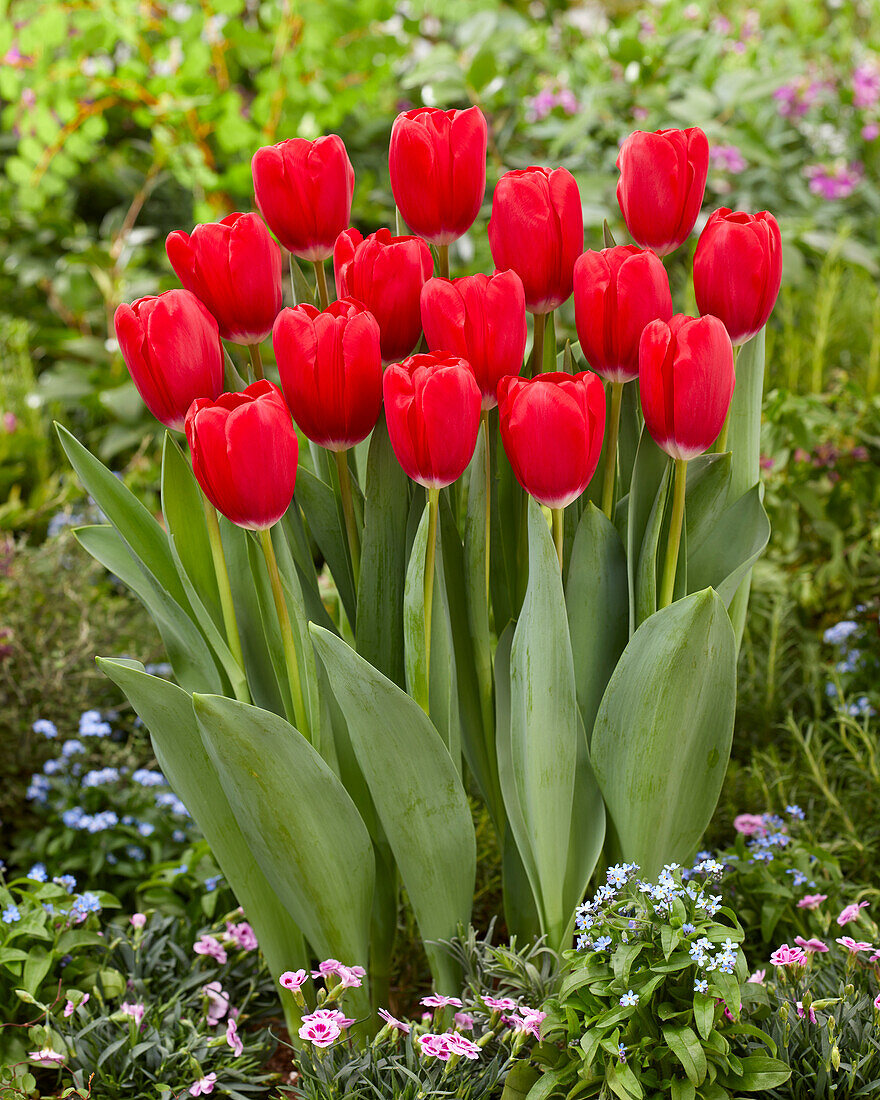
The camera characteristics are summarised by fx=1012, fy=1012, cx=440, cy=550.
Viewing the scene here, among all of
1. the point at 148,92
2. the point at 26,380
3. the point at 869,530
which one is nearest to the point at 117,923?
the point at 869,530

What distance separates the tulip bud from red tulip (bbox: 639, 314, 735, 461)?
5 centimetres

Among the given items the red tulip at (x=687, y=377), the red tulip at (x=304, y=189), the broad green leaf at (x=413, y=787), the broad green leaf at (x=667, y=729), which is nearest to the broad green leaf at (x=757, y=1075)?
the broad green leaf at (x=667, y=729)

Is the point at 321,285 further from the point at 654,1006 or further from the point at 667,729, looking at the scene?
the point at 654,1006

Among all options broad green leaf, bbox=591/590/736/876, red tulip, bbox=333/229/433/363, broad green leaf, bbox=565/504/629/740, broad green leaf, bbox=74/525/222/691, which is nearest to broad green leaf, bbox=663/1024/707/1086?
broad green leaf, bbox=591/590/736/876

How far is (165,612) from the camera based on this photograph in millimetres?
999

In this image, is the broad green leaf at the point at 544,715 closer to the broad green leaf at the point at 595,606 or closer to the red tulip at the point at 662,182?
the broad green leaf at the point at 595,606

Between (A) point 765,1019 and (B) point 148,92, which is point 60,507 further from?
(A) point 765,1019

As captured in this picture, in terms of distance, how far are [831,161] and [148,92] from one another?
2.46 meters

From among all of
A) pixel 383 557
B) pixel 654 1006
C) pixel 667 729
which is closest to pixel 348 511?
pixel 383 557

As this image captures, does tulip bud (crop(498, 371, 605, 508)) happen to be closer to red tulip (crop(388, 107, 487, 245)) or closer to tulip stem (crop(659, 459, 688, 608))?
tulip stem (crop(659, 459, 688, 608))

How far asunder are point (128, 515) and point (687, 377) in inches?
21.5

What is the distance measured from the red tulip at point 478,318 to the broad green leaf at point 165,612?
37cm

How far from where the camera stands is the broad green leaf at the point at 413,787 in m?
0.89

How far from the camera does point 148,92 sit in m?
3.25
